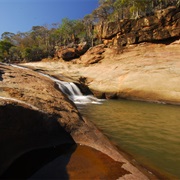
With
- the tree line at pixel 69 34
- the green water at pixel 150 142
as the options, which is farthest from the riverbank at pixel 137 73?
the tree line at pixel 69 34

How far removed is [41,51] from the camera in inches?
1615

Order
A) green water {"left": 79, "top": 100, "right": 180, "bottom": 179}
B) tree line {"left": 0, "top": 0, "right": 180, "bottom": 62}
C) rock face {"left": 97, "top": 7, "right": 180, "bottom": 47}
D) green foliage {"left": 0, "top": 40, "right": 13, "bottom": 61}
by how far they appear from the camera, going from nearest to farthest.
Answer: green water {"left": 79, "top": 100, "right": 180, "bottom": 179}, rock face {"left": 97, "top": 7, "right": 180, "bottom": 47}, tree line {"left": 0, "top": 0, "right": 180, "bottom": 62}, green foliage {"left": 0, "top": 40, "right": 13, "bottom": 61}

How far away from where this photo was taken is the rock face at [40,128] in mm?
3502

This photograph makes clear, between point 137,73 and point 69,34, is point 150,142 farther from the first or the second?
point 69,34

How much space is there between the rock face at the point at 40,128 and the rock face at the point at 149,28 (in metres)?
17.3

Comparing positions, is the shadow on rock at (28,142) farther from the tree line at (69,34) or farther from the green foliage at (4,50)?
the green foliage at (4,50)

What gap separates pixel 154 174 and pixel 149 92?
1380 centimetres

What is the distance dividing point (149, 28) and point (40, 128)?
1956 cm

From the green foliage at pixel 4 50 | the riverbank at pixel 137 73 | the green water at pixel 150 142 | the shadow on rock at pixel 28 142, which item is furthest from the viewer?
the green foliage at pixel 4 50

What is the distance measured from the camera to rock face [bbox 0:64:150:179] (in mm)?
3502

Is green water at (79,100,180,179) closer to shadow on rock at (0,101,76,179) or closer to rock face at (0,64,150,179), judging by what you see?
rock face at (0,64,150,179)

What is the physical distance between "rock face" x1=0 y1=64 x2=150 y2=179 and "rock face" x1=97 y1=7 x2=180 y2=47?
17.3 meters

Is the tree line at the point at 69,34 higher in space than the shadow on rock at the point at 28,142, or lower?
higher

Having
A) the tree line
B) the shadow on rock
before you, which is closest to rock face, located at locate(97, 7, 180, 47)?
the tree line
